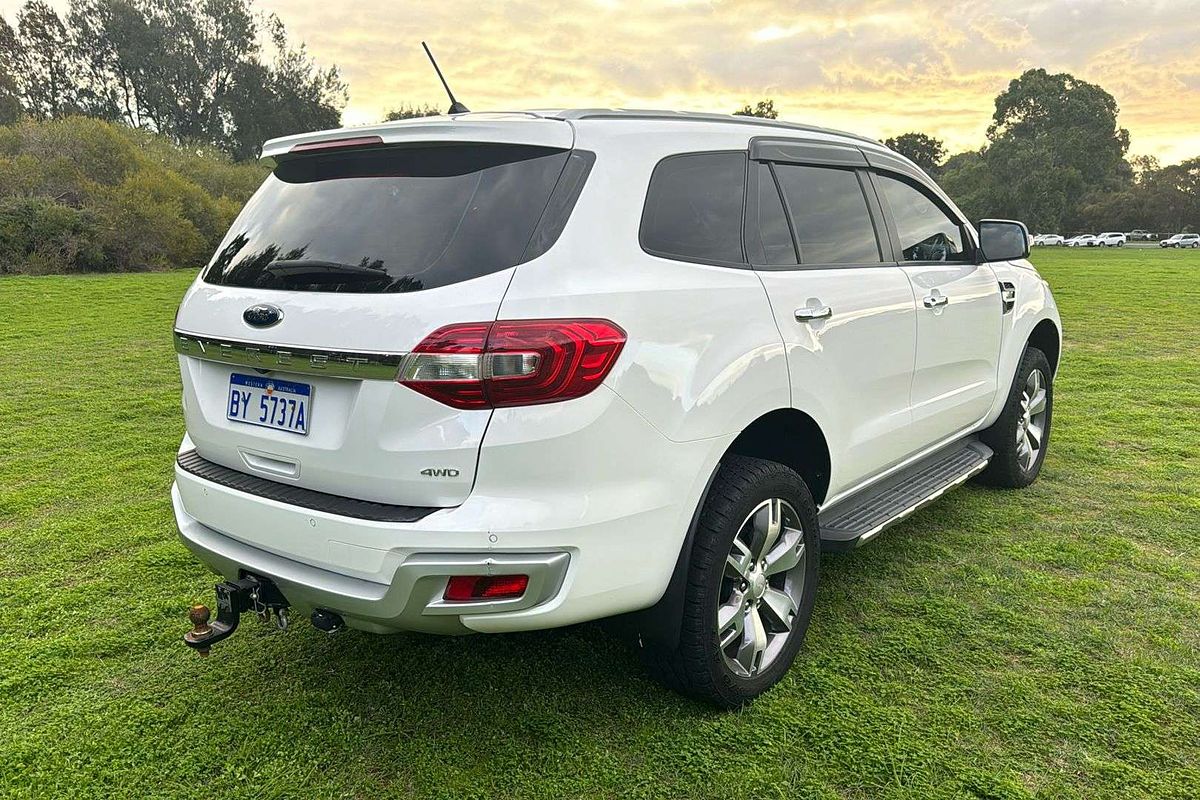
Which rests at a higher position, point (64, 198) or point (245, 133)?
point (245, 133)

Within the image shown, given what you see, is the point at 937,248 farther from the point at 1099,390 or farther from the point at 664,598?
the point at 1099,390

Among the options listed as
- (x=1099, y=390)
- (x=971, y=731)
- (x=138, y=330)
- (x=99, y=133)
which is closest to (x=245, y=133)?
(x=99, y=133)

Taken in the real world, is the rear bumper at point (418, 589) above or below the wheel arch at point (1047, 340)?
below

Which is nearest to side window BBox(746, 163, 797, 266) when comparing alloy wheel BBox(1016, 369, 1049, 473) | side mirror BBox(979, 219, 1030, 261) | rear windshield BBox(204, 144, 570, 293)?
rear windshield BBox(204, 144, 570, 293)

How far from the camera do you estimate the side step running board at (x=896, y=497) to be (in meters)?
3.03

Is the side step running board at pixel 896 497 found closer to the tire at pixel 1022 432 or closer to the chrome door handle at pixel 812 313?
the tire at pixel 1022 432

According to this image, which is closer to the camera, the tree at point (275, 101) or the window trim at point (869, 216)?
the window trim at point (869, 216)

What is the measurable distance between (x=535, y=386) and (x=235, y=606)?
1111 mm

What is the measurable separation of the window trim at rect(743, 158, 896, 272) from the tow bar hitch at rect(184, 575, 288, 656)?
174 cm

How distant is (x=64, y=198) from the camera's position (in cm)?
2120

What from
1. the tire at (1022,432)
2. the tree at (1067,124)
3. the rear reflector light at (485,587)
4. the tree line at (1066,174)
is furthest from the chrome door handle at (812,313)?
the tree at (1067,124)

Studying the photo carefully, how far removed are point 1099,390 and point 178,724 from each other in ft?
25.4

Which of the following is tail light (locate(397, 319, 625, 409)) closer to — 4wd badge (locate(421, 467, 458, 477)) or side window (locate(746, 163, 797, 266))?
4wd badge (locate(421, 467, 458, 477))

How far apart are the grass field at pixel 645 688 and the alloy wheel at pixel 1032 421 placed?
299 mm
